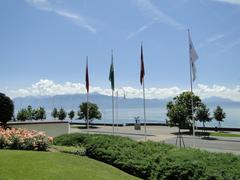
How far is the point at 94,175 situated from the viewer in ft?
36.2

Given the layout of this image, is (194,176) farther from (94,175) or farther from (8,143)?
(8,143)

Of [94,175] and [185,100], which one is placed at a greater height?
[185,100]

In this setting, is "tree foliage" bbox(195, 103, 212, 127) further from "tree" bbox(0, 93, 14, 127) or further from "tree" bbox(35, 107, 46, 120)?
"tree" bbox(35, 107, 46, 120)

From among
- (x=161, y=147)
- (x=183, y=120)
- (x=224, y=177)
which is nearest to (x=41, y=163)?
(x=161, y=147)

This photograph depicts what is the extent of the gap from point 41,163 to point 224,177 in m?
6.24

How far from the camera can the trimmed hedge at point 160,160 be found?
10.4 meters

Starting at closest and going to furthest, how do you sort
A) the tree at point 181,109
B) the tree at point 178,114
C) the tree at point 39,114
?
the tree at point 178,114, the tree at point 181,109, the tree at point 39,114

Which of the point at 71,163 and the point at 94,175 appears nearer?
the point at 94,175

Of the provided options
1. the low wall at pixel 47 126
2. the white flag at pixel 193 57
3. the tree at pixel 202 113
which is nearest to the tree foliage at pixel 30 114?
the tree at pixel 202 113

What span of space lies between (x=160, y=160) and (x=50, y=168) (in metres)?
4.09

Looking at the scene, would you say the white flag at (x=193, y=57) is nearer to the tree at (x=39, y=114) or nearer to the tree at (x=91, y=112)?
the tree at (x=91, y=112)

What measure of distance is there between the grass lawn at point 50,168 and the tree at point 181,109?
80.4ft

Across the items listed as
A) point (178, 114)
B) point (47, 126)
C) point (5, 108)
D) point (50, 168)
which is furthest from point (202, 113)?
point (50, 168)

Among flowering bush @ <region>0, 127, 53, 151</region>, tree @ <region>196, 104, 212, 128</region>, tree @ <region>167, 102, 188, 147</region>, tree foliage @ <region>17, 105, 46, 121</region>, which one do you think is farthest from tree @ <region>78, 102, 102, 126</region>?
flowering bush @ <region>0, 127, 53, 151</region>
